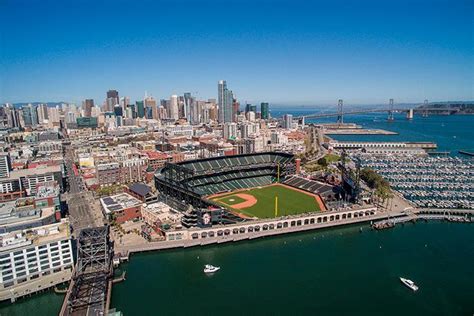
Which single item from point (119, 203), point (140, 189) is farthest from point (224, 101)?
point (119, 203)

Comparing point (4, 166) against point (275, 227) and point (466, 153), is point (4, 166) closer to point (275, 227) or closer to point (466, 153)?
point (275, 227)

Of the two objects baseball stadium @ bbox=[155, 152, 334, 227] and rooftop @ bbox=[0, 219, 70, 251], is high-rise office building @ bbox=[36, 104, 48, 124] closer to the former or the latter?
baseball stadium @ bbox=[155, 152, 334, 227]

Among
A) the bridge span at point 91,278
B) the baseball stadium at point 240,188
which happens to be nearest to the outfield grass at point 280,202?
the baseball stadium at point 240,188

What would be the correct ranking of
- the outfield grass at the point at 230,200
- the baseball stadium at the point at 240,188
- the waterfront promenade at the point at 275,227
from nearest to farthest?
the waterfront promenade at the point at 275,227 → the baseball stadium at the point at 240,188 → the outfield grass at the point at 230,200

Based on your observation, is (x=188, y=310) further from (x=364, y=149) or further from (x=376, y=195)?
(x=364, y=149)

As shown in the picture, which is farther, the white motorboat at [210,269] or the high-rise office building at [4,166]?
the high-rise office building at [4,166]

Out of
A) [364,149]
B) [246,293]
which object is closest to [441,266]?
[246,293]

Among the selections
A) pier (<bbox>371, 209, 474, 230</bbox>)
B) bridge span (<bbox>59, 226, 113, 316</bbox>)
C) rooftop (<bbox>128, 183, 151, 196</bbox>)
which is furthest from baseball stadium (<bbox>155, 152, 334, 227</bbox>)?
bridge span (<bbox>59, 226, 113, 316</bbox>)

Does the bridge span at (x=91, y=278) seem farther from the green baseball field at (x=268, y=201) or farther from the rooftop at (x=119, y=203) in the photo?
the green baseball field at (x=268, y=201)
